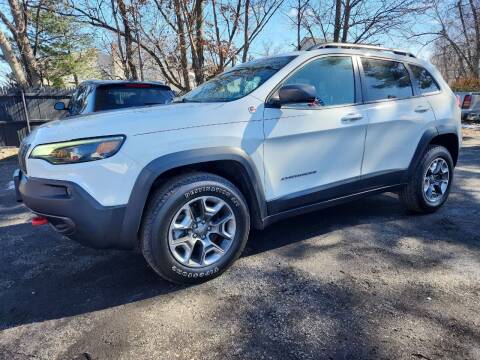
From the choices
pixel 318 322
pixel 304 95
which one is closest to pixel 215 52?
pixel 304 95

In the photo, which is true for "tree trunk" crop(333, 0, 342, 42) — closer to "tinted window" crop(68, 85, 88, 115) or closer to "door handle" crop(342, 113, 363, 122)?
"tinted window" crop(68, 85, 88, 115)

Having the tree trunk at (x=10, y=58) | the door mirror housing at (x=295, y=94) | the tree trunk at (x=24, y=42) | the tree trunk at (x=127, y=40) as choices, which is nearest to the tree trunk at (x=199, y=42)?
the tree trunk at (x=127, y=40)

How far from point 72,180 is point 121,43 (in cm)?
1080

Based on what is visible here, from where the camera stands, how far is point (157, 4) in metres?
10.6

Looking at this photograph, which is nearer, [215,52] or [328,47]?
[328,47]

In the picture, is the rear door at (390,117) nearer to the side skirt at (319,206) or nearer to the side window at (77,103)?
the side skirt at (319,206)

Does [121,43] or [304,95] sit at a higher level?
[121,43]

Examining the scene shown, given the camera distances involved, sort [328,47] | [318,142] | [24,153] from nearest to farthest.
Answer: [24,153], [318,142], [328,47]

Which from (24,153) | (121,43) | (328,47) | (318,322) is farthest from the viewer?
(121,43)

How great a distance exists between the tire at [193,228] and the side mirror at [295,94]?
2.62 feet

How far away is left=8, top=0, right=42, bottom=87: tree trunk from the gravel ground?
12.0m

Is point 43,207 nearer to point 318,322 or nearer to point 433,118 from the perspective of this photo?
point 318,322

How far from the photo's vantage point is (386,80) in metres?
3.86

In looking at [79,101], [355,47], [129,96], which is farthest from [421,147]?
[79,101]
